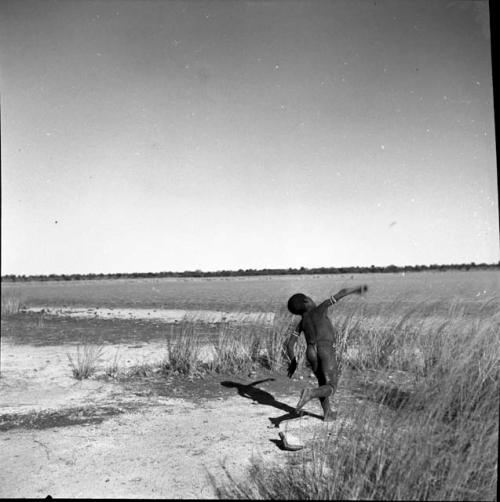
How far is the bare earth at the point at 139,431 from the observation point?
153 inches

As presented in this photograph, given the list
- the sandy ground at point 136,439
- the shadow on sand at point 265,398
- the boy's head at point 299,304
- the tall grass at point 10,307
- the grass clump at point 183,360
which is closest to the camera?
the sandy ground at point 136,439

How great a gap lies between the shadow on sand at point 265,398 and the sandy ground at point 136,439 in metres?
0.06

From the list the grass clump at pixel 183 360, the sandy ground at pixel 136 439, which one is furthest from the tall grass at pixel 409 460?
the grass clump at pixel 183 360

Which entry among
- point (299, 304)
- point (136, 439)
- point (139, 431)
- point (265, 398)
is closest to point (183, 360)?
point (265, 398)

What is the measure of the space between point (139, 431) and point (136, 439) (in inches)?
9.3

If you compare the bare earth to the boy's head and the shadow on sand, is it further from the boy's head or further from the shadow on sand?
the boy's head

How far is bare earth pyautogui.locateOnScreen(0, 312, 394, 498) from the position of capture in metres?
3.89

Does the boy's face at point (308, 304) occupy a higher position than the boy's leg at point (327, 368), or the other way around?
the boy's face at point (308, 304)

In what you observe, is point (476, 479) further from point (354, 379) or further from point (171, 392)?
point (171, 392)

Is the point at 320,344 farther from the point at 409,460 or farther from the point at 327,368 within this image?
the point at 409,460

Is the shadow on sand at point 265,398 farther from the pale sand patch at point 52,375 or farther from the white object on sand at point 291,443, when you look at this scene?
the pale sand patch at point 52,375

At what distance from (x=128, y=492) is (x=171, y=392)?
311cm

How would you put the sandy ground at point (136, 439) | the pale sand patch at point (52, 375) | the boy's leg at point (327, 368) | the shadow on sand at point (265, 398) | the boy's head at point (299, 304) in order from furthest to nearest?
1. the pale sand patch at point (52, 375)
2. the shadow on sand at point (265, 398)
3. the boy's head at point (299, 304)
4. the boy's leg at point (327, 368)
5. the sandy ground at point (136, 439)

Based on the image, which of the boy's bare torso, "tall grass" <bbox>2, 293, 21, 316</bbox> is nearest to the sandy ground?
the boy's bare torso
